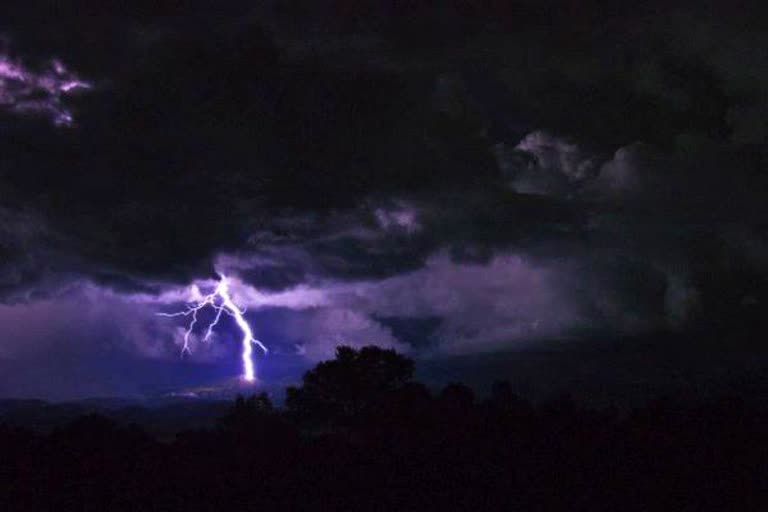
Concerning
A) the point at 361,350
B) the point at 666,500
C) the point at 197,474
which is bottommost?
the point at 666,500

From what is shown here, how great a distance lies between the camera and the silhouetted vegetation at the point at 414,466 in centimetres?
2144

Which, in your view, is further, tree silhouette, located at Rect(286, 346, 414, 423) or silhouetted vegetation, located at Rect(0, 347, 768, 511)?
tree silhouette, located at Rect(286, 346, 414, 423)

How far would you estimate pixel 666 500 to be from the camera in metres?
21.6

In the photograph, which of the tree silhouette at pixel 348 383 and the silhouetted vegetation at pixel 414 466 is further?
the tree silhouette at pixel 348 383

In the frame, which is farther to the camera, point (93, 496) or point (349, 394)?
point (349, 394)

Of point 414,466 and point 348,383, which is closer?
point 414,466

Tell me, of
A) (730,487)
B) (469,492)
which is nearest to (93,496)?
(469,492)

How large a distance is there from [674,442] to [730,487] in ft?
11.4

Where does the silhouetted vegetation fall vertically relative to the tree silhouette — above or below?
below

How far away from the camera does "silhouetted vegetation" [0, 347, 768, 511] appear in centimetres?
2144

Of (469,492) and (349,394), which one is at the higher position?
(349,394)

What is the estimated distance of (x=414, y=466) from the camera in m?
23.4

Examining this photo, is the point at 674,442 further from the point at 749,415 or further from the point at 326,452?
the point at 326,452

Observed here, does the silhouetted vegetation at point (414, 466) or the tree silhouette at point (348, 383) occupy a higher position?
the tree silhouette at point (348, 383)
